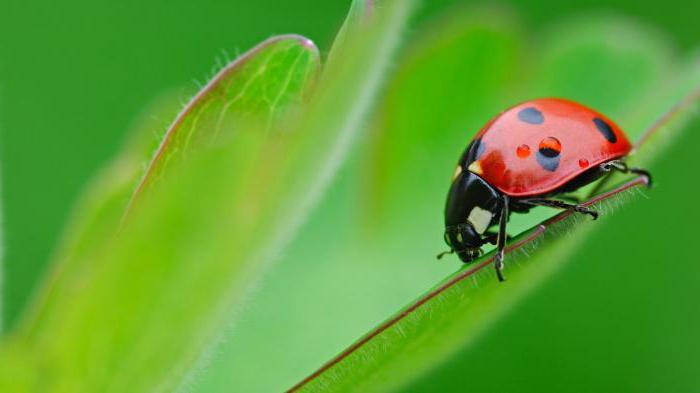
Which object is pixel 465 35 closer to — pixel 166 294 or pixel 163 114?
pixel 163 114

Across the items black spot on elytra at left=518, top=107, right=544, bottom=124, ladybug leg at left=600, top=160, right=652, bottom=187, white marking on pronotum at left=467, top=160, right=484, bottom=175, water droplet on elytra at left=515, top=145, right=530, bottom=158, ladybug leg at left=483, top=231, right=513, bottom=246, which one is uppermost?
black spot on elytra at left=518, top=107, right=544, bottom=124

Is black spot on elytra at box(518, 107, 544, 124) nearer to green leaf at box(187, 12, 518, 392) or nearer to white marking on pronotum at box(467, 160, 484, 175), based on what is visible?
white marking on pronotum at box(467, 160, 484, 175)

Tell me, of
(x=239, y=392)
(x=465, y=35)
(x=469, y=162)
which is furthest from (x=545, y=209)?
(x=239, y=392)

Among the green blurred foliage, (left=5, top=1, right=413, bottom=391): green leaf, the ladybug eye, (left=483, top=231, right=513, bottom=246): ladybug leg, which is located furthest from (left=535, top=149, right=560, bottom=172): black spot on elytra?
the green blurred foliage

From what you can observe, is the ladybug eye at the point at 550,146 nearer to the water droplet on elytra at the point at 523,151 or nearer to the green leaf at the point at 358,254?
the water droplet on elytra at the point at 523,151

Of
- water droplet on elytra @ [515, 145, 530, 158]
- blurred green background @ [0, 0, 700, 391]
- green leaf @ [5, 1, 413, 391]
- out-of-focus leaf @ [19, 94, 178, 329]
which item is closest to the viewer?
green leaf @ [5, 1, 413, 391]

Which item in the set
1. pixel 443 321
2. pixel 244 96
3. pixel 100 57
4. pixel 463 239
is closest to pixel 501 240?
pixel 463 239

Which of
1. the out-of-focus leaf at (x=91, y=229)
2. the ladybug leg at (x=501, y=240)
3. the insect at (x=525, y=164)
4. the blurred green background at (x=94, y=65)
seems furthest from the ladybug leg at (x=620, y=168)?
the blurred green background at (x=94, y=65)

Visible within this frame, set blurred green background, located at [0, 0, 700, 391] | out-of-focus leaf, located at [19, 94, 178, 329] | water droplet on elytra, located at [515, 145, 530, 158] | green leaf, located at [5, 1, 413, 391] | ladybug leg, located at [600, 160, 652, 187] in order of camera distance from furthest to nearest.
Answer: blurred green background, located at [0, 0, 700, 391] < water droplet on elytra, located at [515, 145, 530, 158] < ladybug leg, located at [600, 160, 652, 187] < out-of-focus leaf, located at [19, 94, 178, 329] < green leaf, located at [5, 1, 413, 391]
